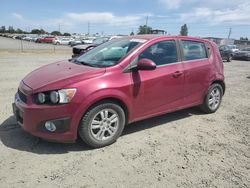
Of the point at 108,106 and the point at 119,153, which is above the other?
the point at 108,106

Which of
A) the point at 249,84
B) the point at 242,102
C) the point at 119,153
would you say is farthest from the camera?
the point at 249,84

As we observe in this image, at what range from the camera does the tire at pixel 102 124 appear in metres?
3.85

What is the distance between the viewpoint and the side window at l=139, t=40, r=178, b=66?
15.1 ft

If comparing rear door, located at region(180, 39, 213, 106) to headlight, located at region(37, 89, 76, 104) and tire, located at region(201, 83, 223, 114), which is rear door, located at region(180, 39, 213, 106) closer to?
tire, located at region(201, 83, 223, 114)

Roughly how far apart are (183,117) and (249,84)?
19.1 ft

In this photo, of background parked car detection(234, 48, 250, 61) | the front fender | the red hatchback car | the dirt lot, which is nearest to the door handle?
the red hatchback car

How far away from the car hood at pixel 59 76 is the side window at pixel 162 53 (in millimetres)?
940

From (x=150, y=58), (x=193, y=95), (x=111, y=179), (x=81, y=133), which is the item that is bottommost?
(x=111, y=179)

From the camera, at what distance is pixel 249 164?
3754mm

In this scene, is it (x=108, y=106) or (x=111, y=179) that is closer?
(x=111, y=179)

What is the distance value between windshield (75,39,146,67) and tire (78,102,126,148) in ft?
2.41

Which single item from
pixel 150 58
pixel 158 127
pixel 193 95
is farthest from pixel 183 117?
pixel 150 58

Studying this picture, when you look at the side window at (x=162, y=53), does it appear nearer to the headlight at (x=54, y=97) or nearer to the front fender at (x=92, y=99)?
the front fender at (x=92, y=99)

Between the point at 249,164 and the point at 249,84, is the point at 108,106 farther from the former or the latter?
the point at 249,84
